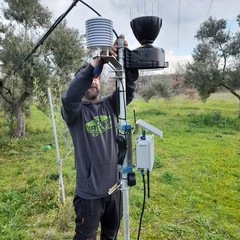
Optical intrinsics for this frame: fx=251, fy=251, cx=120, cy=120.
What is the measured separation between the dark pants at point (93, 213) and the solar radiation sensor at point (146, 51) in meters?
1.03

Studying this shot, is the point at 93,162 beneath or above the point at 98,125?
beneath

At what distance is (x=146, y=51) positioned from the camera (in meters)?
1.41

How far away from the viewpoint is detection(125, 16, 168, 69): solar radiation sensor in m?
1.41

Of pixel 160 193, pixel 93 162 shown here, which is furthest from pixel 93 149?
pixel 160 193

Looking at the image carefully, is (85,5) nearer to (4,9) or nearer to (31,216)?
(31,216)

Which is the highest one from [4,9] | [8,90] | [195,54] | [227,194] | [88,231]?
[4,9]

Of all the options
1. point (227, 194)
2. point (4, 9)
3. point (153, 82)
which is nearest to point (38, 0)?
point (4, 9)

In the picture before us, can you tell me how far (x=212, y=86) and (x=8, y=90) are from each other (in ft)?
31.8

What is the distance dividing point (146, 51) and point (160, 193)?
3535mm

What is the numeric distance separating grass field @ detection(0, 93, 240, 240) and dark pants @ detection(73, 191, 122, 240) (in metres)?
0.76

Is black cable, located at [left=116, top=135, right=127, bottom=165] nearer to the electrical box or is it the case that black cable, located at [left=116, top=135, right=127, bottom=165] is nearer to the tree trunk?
the electrical box

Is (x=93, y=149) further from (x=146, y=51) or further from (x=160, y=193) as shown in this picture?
(x=160, y=193)

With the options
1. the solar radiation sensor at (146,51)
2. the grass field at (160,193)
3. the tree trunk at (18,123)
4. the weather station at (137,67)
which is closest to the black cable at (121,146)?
the weather station at (137,67)

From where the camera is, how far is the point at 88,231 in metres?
1.85
